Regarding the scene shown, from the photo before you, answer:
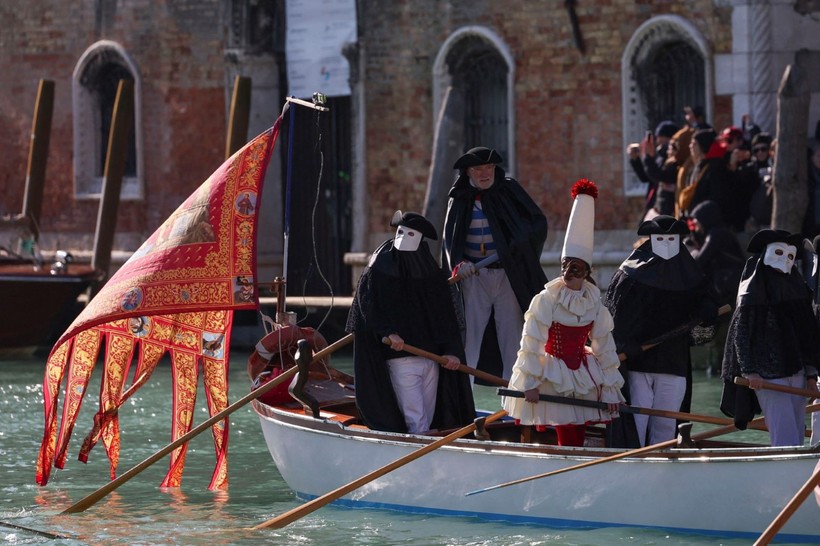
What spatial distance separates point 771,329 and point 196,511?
3.24m

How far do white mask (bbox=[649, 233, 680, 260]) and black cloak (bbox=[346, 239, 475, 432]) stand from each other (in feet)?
3.76

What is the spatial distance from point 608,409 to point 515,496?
637mm

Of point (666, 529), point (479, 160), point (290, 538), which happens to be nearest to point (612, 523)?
point (666, 529)

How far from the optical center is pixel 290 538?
9.70m

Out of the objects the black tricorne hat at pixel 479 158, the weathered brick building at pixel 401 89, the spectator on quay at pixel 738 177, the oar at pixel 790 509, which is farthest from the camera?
the weathered brick building at pixel 401 89

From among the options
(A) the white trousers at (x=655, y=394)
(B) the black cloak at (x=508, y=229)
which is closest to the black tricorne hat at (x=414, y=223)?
(B) the black cloak at (x=508, y=229)

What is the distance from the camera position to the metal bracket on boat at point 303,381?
10.3 metres

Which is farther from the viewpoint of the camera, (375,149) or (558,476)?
(375,149)

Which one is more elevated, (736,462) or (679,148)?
(679,148)

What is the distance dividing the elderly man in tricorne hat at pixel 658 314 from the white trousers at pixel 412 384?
1.04 m

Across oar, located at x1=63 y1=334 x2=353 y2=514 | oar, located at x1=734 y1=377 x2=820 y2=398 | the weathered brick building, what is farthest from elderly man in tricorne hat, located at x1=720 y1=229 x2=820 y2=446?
the weathered brick building

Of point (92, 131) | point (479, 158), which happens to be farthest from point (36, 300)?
point (479, 158)

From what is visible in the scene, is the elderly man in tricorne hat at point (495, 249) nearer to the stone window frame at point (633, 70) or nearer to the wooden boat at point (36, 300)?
the stone window frame at point (633, 70)

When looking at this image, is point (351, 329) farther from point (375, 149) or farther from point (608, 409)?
point (375, 149)
